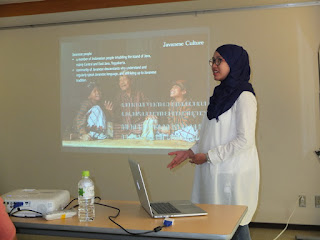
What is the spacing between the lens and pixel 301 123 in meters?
4.41

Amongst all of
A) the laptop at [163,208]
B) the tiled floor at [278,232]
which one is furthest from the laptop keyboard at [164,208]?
the tiled floor at [278,232]

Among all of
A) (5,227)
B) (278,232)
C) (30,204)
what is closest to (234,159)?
(30,204)

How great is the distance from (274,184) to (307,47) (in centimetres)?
155

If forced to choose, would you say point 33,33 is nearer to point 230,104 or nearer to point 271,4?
point 271,4

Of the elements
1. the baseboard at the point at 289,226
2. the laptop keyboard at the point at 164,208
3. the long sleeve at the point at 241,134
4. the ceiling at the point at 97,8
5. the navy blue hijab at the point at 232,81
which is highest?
the ceiling at the point at 97,8

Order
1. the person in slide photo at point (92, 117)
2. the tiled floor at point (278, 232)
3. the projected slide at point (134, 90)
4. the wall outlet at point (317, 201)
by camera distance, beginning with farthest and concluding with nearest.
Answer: the person in slide photo at point (92, 117) < the projected slide at point (134, 90) < the wall outlet at point (317, 201) < the tiled floor at point (278, 232)

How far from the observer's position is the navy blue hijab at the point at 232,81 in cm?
230

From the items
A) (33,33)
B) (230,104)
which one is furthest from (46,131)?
(230,104)

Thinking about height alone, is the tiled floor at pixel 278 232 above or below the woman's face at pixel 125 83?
below

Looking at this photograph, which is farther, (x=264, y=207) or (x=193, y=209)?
(x=264, y=207)

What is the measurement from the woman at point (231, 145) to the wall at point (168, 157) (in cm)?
225

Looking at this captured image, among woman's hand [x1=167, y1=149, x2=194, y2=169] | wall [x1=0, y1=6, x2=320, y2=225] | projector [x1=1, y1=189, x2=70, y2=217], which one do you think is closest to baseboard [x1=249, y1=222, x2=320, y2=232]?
wall [x1=0, y1=6, x2=320, y2=225]

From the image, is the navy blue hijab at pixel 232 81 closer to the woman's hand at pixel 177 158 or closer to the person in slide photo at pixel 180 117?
the woman's hand at pixel 177 158

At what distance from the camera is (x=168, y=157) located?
479 centimetres
